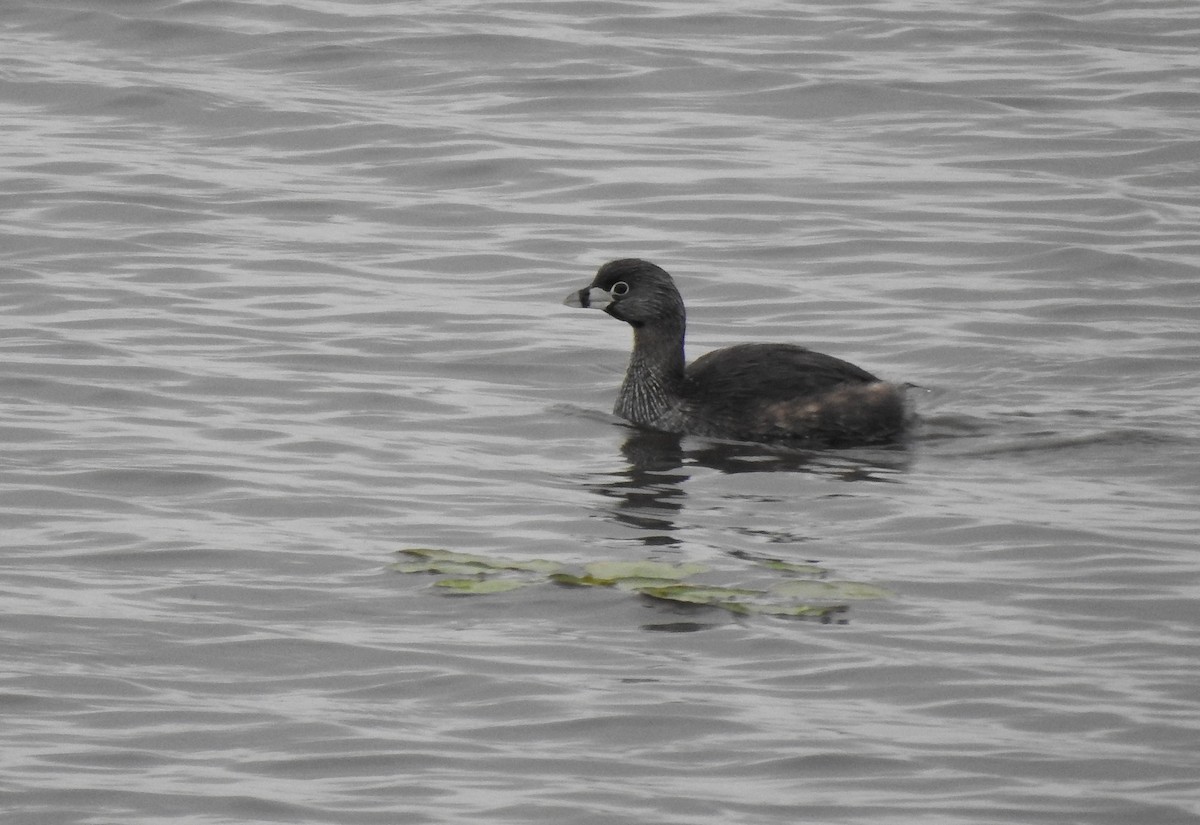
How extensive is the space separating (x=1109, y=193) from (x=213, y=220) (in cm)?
632

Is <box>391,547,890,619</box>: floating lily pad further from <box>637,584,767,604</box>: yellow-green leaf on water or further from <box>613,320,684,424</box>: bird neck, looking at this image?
<box>613,320,684,424</box>: bird neck

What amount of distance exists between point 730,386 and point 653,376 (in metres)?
0.45

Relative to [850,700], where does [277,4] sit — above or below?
above

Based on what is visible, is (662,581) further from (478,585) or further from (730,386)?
(730,386)

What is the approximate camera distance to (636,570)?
348 inches

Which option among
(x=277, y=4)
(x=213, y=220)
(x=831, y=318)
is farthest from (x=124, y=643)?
(x=277, y=4)

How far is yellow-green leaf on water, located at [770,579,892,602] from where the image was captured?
8555mm

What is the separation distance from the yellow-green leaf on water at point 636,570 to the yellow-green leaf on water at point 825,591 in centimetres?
38

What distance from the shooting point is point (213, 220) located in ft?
52.2

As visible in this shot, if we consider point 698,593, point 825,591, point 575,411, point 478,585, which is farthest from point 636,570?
point 575,411

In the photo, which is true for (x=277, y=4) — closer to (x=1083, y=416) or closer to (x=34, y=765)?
(x=1083, y=416)

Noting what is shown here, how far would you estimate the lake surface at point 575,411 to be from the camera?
7133mm

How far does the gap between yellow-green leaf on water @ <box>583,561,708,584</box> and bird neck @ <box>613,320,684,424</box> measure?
10.3 feet

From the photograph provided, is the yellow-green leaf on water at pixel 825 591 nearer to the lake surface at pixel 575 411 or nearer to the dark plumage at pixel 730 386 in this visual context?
the lake surface at pixel 575 411
